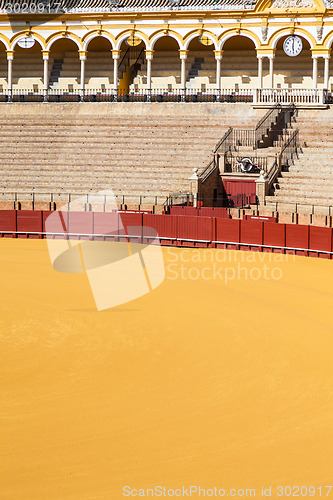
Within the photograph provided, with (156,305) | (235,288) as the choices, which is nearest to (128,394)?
(156,305)

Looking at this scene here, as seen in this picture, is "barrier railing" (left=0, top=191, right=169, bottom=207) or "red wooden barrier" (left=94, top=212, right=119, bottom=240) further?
"barrier railing" (left=0, top=191, right=169, bottom=207)

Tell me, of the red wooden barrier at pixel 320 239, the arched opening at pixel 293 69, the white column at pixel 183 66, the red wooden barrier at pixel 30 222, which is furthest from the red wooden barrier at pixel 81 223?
the arched opening at pixel 293 69

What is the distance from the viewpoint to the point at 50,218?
99.2 ft

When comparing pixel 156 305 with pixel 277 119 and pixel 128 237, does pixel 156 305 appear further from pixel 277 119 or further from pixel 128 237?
pixel 277 119

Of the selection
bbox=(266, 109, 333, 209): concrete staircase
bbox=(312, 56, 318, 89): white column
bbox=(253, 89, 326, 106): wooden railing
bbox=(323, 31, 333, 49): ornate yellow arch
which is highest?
bbox=(323, 31, 333, 49): ornate yellow arch

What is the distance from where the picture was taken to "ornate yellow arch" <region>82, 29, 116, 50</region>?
1697 inches

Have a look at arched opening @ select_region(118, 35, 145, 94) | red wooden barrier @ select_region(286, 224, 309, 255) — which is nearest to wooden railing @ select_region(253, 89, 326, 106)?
arched opening @ select_region(118, 35, 145, 94)

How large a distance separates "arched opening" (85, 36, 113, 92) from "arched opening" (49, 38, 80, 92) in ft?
2.44

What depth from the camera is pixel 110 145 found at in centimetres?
3750

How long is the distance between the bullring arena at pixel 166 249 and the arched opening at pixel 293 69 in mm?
125

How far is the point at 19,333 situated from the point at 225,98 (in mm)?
28483

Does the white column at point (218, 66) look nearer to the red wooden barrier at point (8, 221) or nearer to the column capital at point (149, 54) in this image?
the column capital at point (149, 54)

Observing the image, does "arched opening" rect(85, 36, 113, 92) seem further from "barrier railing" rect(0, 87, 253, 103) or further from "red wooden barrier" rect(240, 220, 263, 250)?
"red wooden barrier" rect(240, 220, 263, 250)

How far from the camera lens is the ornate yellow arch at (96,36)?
43094 millimetres
